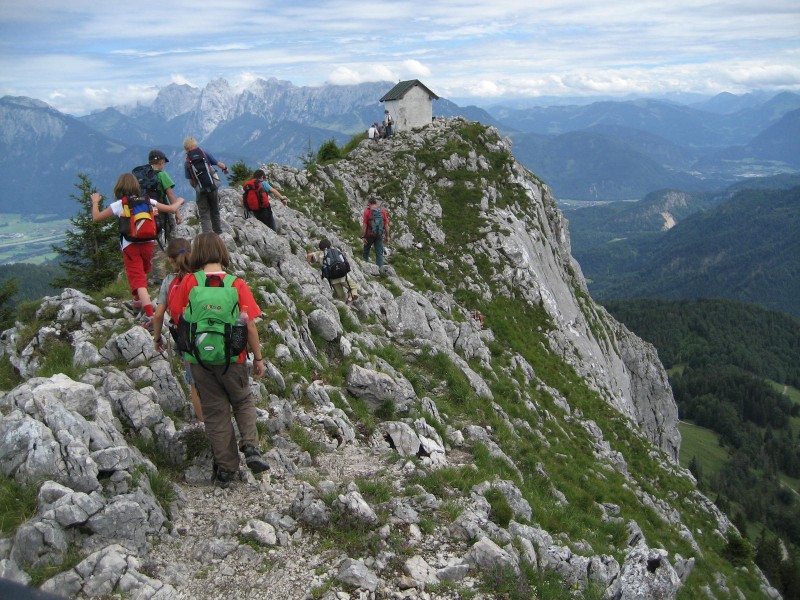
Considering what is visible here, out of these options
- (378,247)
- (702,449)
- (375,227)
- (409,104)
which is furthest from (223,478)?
(702,449)

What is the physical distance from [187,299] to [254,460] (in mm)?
2846

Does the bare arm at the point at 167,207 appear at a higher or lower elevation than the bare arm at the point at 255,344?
higher

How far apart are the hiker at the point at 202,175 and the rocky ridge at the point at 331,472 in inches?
80.9

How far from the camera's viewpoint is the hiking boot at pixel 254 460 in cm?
884

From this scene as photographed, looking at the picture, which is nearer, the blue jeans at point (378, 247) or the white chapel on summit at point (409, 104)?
the blue jeans at point (378, 247)

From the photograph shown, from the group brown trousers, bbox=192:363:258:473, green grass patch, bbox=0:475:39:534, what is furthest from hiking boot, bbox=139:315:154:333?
green grass patch, bbox=0:475:39:534

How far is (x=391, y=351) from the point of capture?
17.5 metres

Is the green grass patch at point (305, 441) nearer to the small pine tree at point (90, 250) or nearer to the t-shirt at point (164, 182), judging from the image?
the t-shirt at point (164, 182)

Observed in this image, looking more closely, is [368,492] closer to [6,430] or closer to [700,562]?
[6,430]

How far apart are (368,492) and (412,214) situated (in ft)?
104

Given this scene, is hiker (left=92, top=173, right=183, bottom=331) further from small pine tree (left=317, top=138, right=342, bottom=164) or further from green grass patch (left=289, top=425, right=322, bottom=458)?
small pine tree (left=317, top=138, right=342, bottom=164)

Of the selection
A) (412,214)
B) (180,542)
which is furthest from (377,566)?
(412,214)

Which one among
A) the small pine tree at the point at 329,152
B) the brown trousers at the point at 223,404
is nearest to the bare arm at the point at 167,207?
the brown trousers at the point at 223,404

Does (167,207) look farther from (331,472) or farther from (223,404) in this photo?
(331,472)
